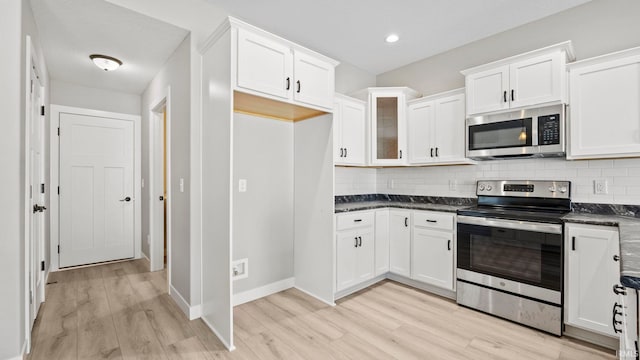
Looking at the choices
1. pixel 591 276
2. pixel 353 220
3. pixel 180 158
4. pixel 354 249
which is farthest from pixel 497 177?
pixel 180 158

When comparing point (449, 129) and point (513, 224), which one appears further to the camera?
point (449, 129)

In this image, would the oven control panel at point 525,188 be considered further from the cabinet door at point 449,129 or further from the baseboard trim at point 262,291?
the baseboard trim at point 262,291

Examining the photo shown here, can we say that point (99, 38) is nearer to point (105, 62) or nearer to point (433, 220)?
point (105, 62)

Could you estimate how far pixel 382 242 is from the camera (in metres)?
3.44

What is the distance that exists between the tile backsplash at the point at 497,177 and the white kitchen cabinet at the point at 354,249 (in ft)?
2.38

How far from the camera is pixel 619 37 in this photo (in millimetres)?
2506

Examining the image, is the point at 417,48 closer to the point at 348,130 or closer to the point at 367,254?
the point at 348,130

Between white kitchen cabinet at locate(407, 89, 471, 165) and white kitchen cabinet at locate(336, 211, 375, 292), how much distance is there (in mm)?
982

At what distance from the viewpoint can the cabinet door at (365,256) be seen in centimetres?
318

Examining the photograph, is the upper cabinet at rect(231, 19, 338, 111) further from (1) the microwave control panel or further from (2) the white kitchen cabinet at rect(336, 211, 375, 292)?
(1) the microwave control panel

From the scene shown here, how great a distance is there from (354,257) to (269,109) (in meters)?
1.74

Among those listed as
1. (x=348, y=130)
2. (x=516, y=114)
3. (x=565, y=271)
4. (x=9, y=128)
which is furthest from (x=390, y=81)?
(x=9, y=128)

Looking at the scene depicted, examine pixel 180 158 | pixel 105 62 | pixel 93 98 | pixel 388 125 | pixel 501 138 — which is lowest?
pixel 180 158

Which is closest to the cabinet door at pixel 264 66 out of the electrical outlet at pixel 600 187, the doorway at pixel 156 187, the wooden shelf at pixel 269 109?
the wooden shelf at pixel 269 109
